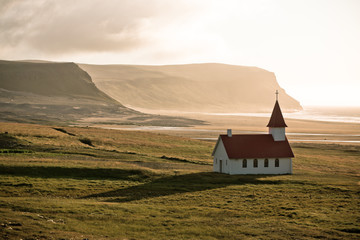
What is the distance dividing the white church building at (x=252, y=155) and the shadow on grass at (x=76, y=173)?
10930 mm

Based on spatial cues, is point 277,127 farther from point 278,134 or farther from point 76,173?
point 76,173

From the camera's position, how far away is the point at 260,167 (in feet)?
199

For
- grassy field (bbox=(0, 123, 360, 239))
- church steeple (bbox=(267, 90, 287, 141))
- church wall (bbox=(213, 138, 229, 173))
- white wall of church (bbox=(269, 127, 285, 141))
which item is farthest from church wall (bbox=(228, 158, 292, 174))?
church steeple (bbox=(267, 90, 287, 141))

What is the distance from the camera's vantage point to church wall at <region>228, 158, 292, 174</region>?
59.6 metres

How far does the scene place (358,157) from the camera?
87.4m

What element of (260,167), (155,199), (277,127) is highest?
(277,127)

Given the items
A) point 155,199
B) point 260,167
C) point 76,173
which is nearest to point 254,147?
point 260,167

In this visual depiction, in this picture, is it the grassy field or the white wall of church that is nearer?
the grassy field

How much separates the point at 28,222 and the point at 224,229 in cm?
1325

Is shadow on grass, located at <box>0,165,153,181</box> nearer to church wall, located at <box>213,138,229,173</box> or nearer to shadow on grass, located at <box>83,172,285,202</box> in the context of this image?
shadow on grass, located at <box>83,172,285,202</box>

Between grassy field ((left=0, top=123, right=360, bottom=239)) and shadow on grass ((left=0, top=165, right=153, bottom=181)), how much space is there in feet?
0.35

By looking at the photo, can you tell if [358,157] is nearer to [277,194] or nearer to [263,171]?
[263,171]

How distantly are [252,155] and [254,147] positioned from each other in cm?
179

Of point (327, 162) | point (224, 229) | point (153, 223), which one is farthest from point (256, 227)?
point (327, 162)
